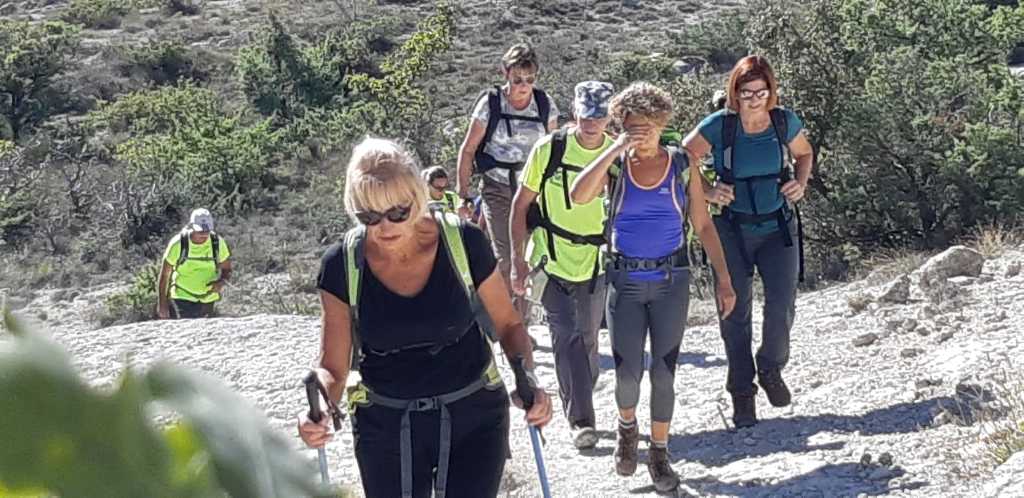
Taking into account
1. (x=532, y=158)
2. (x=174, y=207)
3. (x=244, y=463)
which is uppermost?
(x=244, y=463)

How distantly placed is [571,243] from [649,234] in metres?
0.76

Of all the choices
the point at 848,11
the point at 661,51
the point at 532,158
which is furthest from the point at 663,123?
the point at 661,51

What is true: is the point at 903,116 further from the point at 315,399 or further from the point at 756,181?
the point at 315,399

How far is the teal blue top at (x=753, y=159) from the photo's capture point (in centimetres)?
549

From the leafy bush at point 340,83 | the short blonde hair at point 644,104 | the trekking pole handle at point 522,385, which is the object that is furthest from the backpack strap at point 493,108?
the leafy bush at point 340,83

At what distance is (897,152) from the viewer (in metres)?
12.4

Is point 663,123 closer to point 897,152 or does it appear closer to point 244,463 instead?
point 244,463

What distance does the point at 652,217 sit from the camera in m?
4.87

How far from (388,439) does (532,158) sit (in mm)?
2436

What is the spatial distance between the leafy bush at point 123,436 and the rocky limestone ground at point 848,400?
3177 millimetres

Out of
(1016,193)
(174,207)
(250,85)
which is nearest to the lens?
(1016,193)

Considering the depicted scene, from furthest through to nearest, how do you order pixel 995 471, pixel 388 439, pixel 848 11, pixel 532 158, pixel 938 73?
pixel 848 11 → pixel 938 73 → pixel 532 158 → pixel 995 471 → pixel 388 439

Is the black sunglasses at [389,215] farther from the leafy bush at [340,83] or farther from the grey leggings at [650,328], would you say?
the leafy bush at [340,83]

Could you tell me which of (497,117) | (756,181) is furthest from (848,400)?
Result: (497,117)
